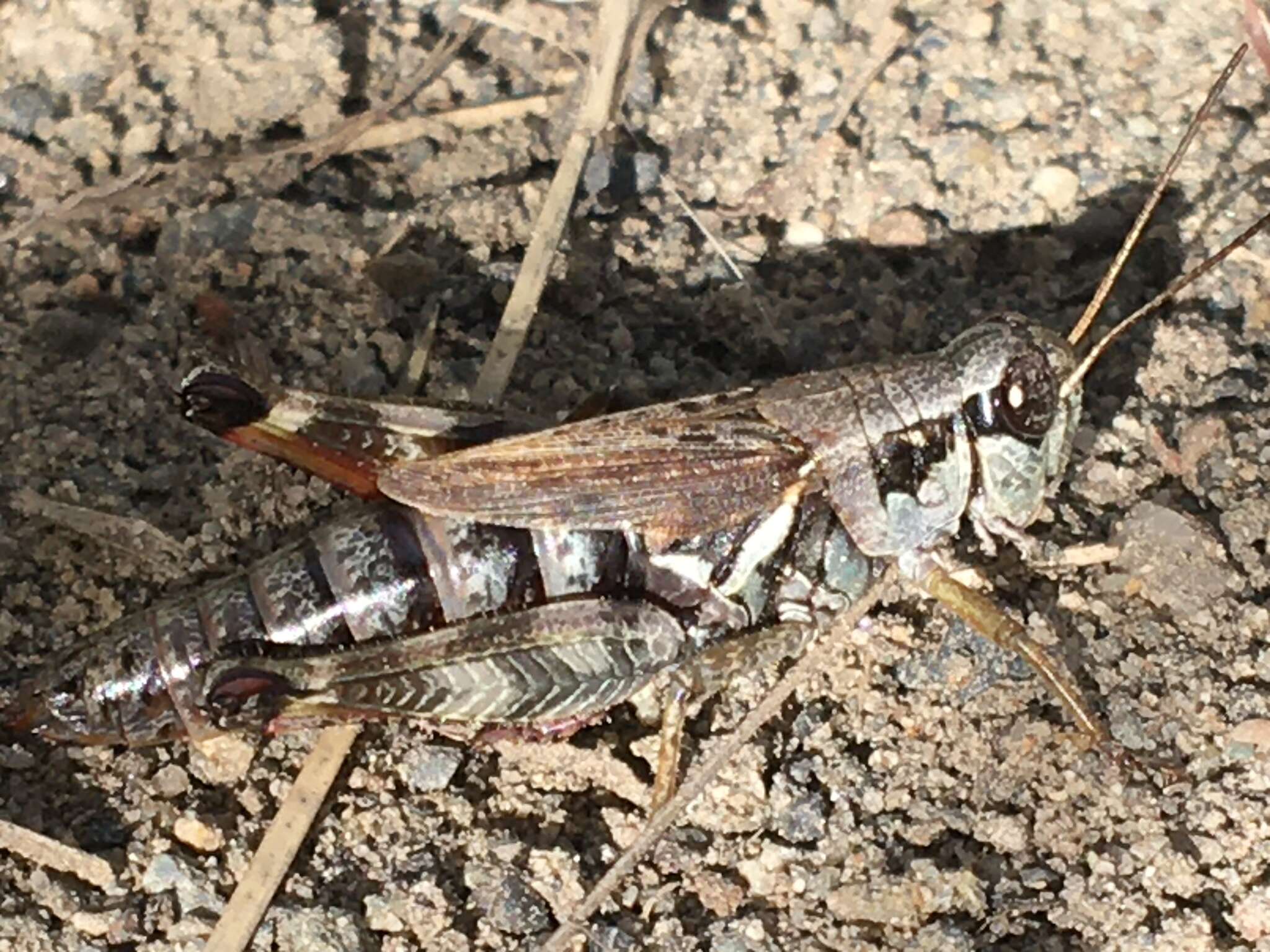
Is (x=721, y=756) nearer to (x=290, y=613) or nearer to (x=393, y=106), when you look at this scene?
(x=290, y=613)

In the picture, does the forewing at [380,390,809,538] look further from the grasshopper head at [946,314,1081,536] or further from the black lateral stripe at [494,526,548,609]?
the grasshopper head at [946,314,1081,536]

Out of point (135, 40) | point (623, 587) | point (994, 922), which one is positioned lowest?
point (994, 922)

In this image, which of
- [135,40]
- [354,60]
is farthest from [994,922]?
[135,40]

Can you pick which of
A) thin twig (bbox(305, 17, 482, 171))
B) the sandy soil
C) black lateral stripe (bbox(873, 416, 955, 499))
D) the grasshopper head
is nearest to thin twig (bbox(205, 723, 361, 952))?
the sandy soil

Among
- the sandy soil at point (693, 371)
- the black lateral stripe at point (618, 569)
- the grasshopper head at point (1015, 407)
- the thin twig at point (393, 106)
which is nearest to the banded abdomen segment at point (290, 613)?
the black lateral stripe at point (618, 569)

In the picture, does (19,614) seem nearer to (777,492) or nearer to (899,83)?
(777,492)

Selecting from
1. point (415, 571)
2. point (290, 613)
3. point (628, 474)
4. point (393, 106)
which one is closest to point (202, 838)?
point (290, 613)
